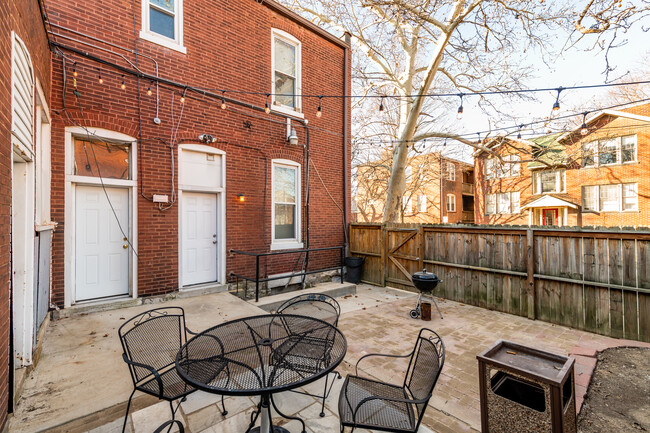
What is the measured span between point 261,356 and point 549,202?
20.7 metres

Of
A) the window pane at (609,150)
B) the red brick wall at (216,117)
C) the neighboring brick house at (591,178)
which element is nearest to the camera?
the red brick wall at (216,117)

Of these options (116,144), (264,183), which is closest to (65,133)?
(116,144)

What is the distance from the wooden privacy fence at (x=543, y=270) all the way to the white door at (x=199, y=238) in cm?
461

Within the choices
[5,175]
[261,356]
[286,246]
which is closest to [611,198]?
[286,246]

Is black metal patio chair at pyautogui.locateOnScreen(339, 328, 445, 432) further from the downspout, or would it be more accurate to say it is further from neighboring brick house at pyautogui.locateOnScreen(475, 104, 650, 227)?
neighboring brick house at pyautogui.locateOnScreen(475, 104, 650, 227)

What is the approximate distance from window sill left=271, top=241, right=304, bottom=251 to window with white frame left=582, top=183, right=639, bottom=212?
1827cm

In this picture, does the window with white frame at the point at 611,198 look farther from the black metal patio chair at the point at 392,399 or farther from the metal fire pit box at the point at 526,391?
the black metal patio chair at the point at 392,399

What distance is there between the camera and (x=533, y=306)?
5.47 m

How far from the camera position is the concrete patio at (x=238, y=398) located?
2365 mm

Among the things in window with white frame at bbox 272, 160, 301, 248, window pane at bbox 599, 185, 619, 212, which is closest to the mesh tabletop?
window with white frame at bbox 272, 160, 301, 248

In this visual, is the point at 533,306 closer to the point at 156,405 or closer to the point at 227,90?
the point at 156,405

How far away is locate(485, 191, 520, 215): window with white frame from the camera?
66.9ft

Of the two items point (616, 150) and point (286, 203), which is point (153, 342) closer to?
point (286, 203)

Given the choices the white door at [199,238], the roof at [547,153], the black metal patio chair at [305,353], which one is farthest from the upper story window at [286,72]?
the roof at [547,153]
